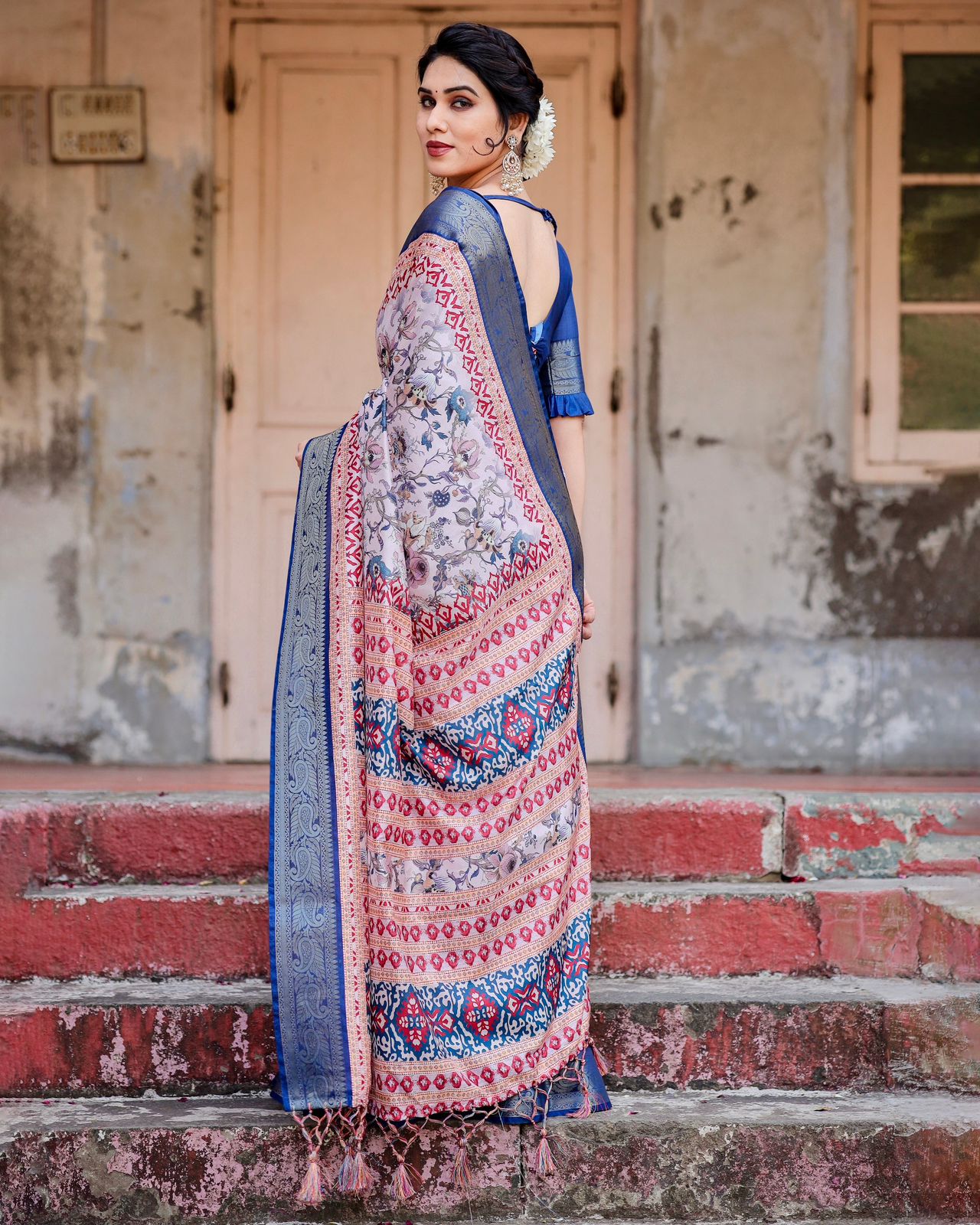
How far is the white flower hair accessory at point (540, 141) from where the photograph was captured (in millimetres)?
2564

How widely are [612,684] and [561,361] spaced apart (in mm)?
2225

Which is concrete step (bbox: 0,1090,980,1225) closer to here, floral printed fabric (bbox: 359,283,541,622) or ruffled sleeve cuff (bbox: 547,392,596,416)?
floral printed fabric (bbox: 359,283,541,622)

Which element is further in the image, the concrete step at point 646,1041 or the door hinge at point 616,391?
the door hinge at point 616,391

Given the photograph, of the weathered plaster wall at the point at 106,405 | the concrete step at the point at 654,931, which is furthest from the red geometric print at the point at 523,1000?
the weathered plaster wall at the point at 106,405

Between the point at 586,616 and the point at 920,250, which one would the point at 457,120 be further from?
the point at 920,250

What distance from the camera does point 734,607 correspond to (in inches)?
181

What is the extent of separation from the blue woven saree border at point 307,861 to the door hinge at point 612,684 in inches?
90.0

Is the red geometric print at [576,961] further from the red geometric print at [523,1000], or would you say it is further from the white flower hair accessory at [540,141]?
the white flower hair accessory at [540,141]

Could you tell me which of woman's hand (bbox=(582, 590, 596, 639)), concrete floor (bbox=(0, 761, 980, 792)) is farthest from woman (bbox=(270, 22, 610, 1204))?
concrete floor (bbox=(0, 761, 980, 792))

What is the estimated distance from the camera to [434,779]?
96.3 inches

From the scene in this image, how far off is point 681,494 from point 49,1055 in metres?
2.67

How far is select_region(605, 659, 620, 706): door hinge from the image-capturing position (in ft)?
15.4

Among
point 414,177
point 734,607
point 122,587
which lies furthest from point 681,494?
point 122,587

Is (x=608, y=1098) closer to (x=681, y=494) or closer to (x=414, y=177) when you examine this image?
(x=681, y=494)
